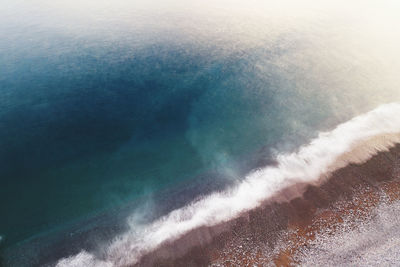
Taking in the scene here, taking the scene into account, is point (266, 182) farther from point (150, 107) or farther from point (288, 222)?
point (150, 107)

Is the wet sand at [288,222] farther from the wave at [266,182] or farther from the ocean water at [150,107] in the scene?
the ocean water at [150,107]

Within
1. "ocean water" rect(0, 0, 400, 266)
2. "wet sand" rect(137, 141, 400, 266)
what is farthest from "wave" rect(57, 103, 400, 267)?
"ocean water" rect(0, 0, 400, 266)

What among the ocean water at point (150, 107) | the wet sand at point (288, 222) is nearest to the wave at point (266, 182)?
the wet sand at point (288, 222)

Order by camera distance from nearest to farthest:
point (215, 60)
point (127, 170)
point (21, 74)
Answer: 1. point (127, 170)
2. point (21, 74)
3. point (215, 60)

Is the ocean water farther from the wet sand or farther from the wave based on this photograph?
the wet sand

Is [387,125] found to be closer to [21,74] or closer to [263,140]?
[263,140]

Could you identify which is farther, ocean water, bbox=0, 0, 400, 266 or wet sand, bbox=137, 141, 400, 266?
ocean water, bbox=0, 0, 400, 266

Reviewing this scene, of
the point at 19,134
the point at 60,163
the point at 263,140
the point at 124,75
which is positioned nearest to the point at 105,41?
the point at 124,75
